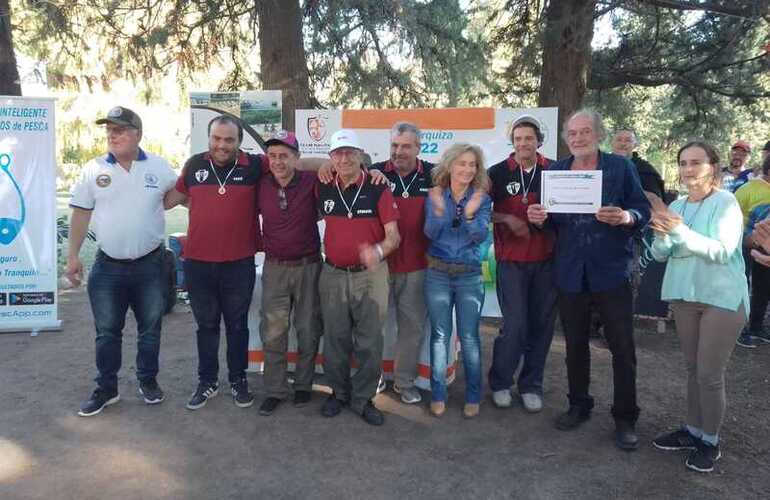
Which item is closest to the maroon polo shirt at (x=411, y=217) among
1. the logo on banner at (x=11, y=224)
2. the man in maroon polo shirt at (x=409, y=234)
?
the man in maroon polo shirt at (x=409, y=234)

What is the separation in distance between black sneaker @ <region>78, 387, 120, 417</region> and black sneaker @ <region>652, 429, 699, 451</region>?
12.0ft

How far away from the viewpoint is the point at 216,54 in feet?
28.1

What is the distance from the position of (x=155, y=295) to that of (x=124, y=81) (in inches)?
228

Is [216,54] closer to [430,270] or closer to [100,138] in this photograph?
[430,270]

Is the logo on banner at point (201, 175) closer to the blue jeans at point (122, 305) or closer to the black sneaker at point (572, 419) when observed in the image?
the blue jeans at point (122, 305)

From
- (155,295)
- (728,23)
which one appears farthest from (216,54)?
(728,23)

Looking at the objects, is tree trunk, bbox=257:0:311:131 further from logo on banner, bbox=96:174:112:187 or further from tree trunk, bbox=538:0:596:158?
logo on banner, bbox=96:174:112:187

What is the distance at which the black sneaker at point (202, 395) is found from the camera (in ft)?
13.5

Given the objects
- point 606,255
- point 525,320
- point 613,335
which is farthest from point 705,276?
point 525,320

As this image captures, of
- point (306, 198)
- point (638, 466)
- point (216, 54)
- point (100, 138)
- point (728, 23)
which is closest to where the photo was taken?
point (638, 466)

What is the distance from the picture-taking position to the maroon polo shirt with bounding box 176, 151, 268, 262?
383cm

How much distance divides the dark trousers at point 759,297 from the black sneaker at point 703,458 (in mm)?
3236

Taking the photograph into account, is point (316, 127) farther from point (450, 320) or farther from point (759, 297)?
point (759, 297)

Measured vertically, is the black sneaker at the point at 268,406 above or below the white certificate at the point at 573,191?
below
